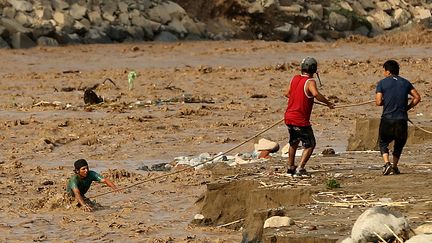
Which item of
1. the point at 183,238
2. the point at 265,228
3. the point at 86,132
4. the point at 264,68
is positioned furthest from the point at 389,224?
the point at 264,68

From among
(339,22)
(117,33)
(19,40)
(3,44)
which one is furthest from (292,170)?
(339,22)

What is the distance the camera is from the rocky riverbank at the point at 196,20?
30156 mm

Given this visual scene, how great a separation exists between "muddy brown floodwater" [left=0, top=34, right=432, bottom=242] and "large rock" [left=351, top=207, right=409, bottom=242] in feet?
1.64

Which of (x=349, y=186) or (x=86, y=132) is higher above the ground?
(x=349, y=186)

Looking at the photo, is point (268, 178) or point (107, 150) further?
point (107, 150)

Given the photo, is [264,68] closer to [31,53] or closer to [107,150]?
[31,53]

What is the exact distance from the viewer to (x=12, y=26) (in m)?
29.5

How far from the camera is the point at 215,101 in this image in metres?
21.8

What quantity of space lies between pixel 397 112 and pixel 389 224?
316cm

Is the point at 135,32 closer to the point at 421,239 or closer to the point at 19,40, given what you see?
the point at 19,40

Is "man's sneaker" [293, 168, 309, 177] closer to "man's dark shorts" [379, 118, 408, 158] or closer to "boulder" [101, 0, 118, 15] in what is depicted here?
"man's dark shorts" [379, 118, 408, 158]

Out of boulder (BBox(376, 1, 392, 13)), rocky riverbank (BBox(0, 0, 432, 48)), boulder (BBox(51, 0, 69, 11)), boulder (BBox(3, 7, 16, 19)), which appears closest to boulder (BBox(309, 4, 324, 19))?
rocky riverbank (BBox(0, 0, 432, 48))

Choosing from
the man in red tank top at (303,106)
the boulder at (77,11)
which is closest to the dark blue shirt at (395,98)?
the man in red tank top at (303,106)

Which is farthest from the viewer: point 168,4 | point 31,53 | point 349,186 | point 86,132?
point 168,4
